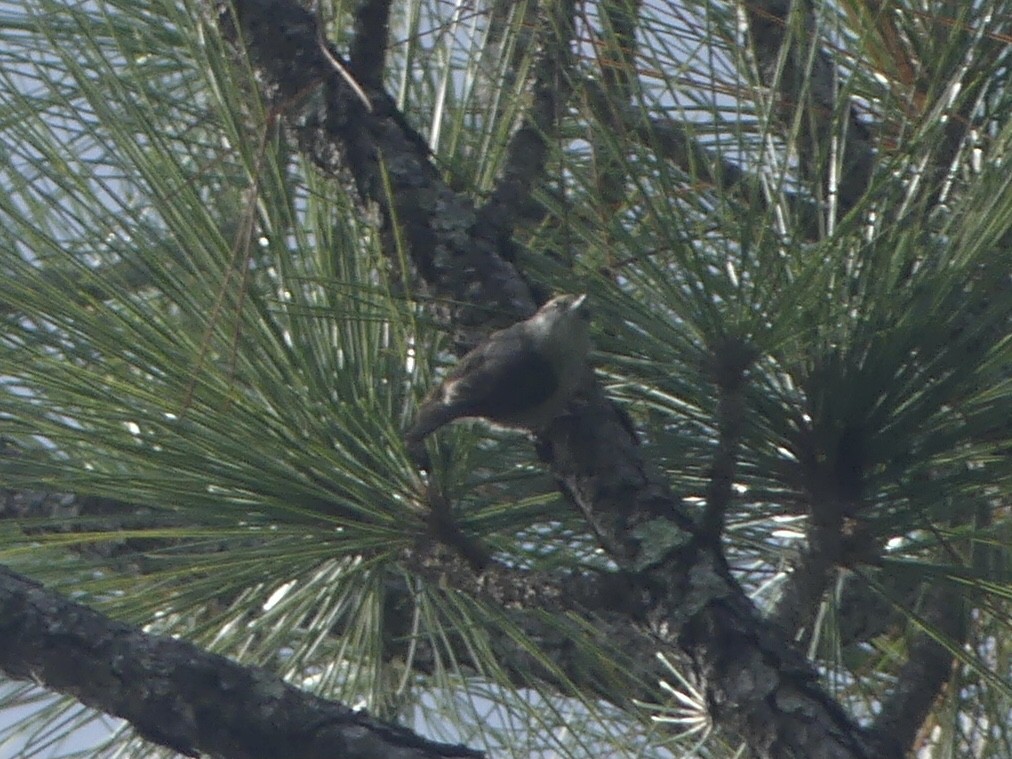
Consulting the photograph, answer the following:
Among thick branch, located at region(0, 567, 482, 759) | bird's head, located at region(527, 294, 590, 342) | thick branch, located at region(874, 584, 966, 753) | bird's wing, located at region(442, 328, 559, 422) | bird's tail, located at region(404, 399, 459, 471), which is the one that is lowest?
thick branch, located at region(874, 584, 966, 753)

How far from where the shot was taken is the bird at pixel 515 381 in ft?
2.96

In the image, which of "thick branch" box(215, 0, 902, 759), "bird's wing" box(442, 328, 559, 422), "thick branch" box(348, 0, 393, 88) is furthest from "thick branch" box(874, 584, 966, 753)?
"thick branch" box(348, 0, 393, 88)

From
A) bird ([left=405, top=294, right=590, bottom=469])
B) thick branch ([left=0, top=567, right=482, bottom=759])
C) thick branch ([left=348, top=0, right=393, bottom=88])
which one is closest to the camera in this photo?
thick branch ([left=0, top=567, right=482, bottom=759])

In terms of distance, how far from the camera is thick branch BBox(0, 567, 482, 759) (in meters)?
0.80

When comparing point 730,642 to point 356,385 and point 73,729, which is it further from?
point 73,729

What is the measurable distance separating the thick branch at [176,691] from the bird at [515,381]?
0.21 m

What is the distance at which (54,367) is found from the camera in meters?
0.97

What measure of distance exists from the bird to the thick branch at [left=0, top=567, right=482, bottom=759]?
0.67 ft

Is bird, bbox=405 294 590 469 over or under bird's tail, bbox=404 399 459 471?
over

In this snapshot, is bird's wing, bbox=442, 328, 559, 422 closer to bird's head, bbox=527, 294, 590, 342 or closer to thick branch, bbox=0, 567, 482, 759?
bird's head, bbox=527, 294, 590, 342

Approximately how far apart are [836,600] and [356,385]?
0.41 m

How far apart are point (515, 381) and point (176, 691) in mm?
271

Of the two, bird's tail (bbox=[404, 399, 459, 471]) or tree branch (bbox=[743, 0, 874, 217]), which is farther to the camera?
tree branch (bbox=[743, 0, 874, 217])

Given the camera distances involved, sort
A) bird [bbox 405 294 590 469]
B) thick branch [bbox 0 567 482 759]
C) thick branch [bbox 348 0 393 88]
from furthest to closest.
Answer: thick branch [bbox 348 0 393 88], bird [bbox 405 294 590 469], thick branch [bbox 0 567 482 759]
